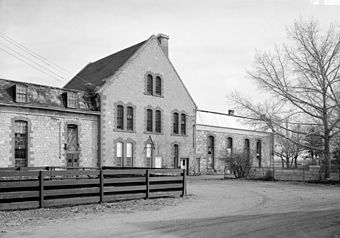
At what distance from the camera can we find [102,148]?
33406 mm

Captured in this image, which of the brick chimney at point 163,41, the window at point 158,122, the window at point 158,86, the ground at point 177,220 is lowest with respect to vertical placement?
the ground at point 177,220

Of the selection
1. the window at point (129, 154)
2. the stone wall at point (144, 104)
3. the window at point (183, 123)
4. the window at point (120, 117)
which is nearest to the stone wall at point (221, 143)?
the stone wall at point (144, 104)

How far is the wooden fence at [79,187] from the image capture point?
11.9 metres

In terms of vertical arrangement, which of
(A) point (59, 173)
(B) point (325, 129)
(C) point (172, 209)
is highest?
(B) point (325, 129)

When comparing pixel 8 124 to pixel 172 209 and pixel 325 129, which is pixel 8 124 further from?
pixel 325 129

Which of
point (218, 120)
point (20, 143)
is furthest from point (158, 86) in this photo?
point (20, 143)

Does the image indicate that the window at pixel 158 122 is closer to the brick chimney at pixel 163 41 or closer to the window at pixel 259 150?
the brick chimney at pixel 163 41

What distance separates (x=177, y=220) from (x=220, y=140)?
3717 centimetres

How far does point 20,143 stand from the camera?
28953 millimetres

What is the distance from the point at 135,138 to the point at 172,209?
77.3 ft

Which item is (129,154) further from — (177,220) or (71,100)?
(177,220)

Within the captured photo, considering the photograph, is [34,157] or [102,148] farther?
[102,148]

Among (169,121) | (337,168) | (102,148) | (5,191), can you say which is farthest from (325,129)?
(5,191)

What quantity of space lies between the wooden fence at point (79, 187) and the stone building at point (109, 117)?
15.9 m
